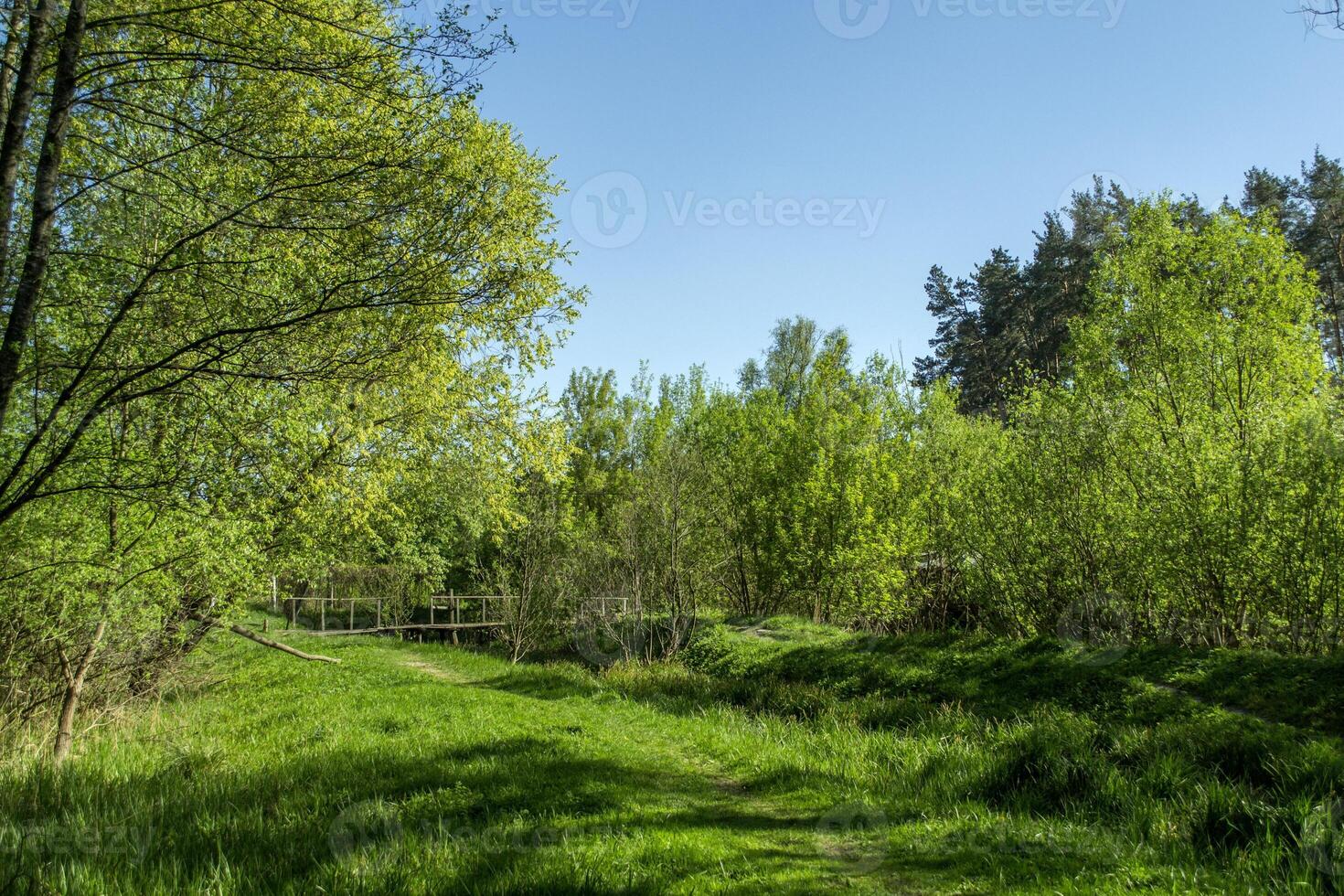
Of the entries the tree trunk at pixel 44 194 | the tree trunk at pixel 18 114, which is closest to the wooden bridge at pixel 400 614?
the tree trunk at pixel 44 194

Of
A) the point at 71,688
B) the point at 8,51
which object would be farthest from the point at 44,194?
the point at 71,688

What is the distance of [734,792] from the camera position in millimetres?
6289

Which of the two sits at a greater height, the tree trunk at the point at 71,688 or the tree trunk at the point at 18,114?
the tree trunk at the point at 18,114

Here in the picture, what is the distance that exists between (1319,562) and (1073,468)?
3662mm

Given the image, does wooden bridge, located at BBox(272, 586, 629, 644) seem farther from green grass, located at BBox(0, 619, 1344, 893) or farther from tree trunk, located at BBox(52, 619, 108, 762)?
tree trunk, located at BBox(52, 619, 108, 762)

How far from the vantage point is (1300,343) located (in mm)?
12570

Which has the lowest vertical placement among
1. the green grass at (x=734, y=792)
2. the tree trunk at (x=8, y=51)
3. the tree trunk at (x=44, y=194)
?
the green grass at (x=734, y=792)

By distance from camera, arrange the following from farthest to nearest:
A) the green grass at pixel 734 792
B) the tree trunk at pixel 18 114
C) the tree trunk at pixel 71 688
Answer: the tree trunk at pixel 71 688 < the green grass at pixel 734 792 < the tree trunk at pixel 18 114

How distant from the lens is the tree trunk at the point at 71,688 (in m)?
7.06

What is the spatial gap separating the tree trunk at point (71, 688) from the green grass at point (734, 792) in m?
0.33

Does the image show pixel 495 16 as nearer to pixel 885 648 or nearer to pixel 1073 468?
pixel 885 648

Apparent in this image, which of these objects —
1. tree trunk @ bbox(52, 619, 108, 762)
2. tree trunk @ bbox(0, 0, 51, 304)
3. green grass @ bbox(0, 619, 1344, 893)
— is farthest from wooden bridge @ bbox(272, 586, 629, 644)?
tree trunk @ bbox(0, 0, 51, 304)

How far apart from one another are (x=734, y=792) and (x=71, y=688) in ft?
23.8

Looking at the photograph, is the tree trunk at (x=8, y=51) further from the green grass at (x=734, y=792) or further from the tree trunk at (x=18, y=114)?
the green grass at (x=734, y=792)
